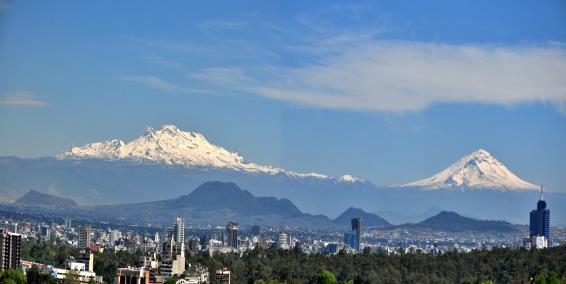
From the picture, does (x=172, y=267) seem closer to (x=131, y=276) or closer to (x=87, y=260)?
(x=87, y=260)

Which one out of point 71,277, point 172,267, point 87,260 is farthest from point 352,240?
point 71,277

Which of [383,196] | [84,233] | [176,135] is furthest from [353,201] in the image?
[84,233]

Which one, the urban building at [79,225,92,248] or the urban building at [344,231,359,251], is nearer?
the urban building at [79,225,92,248]

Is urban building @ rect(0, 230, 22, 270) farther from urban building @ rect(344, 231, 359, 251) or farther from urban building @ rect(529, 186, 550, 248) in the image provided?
urban building @ rect(529, 186, 550, 248)

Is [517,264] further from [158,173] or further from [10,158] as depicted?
[158,173]

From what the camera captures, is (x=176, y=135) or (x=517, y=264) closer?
(x=517, y=264)

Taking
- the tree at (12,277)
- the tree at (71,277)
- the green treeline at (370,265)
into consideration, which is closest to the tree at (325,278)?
the green treeline at (370,265)

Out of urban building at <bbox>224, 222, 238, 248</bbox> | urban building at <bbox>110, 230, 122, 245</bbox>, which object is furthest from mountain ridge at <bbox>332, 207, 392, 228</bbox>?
urban building at <bbox>110, 230, 122, 245</bbox>
